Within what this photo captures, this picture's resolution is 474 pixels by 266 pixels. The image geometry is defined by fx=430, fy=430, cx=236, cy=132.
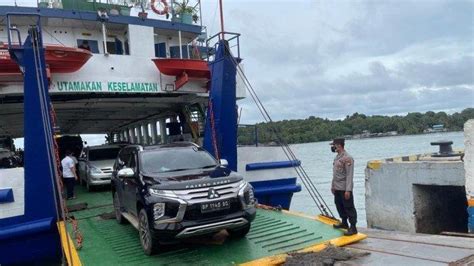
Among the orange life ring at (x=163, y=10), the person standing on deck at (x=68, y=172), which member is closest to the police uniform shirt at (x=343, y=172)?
the person standing on deck at (x=68, y=172)

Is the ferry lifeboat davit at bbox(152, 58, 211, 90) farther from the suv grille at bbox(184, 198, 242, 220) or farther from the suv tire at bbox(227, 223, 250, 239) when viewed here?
the suv grille at bbox(184, 198, 242, 220)

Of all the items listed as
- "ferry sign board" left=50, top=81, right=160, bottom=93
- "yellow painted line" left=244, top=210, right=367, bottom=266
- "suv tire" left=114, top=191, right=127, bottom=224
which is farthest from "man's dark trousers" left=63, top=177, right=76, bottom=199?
"yellow painted line" left=244, top=210, right=367, bottom=266

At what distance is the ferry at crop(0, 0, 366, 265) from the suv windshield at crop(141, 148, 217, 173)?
3.85ft

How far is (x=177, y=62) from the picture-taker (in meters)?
11.0

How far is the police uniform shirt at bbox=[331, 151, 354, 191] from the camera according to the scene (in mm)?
6336

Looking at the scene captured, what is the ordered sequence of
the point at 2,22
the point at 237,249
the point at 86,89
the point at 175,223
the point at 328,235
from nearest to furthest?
the point at 175,223
the point at 237,249
the point at 328,235
the point at 86,89
the point at 2,22

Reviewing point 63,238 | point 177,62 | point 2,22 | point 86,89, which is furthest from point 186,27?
point 63,238

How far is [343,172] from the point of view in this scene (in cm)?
643

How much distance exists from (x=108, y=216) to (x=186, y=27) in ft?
22.1

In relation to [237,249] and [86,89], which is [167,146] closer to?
[237,249]

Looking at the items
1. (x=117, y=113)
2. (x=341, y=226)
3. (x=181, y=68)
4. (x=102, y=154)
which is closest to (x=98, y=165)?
(x=102, y=154)

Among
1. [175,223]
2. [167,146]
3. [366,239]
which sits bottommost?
[366,239]

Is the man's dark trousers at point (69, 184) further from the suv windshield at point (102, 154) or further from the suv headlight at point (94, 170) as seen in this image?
the suv windshield at point (102, 154)

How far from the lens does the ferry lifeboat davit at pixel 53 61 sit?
951cm
